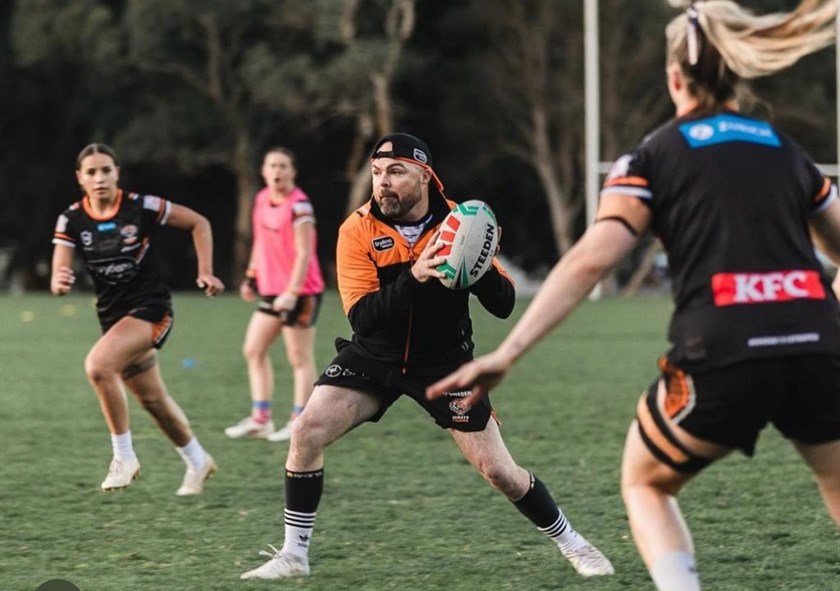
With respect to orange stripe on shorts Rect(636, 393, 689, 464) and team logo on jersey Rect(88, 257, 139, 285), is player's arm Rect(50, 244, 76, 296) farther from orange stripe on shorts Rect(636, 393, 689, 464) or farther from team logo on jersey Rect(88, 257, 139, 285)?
orange stripe on shorts Rect(636, 393, 689, 464)

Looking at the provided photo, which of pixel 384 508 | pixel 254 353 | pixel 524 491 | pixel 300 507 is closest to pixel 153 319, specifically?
pixel 384 508

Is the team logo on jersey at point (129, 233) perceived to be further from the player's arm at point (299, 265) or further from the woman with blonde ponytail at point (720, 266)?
the woman with blonde ponytail at point (720, 266)

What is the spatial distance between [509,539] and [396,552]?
0.59 m

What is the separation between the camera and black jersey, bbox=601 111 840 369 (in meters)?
3.85

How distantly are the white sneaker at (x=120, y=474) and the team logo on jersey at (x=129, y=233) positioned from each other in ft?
3.74

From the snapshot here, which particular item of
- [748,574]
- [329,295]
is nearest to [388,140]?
[748,574]

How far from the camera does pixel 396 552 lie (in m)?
6.39

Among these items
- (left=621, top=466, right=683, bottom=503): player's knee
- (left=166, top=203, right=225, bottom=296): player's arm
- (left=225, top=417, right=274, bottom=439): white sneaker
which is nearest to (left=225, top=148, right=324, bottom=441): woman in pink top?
(left=225, top=417, right=274, bottom=439): white sneaker

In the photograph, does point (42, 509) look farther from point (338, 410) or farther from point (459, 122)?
point (459, 122)

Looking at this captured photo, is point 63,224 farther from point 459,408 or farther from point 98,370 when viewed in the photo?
point 459,408

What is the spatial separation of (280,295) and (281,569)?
15.2ft

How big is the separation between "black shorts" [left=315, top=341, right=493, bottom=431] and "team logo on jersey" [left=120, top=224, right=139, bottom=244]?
2.29m

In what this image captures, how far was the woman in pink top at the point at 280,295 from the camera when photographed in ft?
34.1

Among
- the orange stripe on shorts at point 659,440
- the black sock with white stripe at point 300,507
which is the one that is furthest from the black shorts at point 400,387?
the orange stripe on shorts at point 659,440
